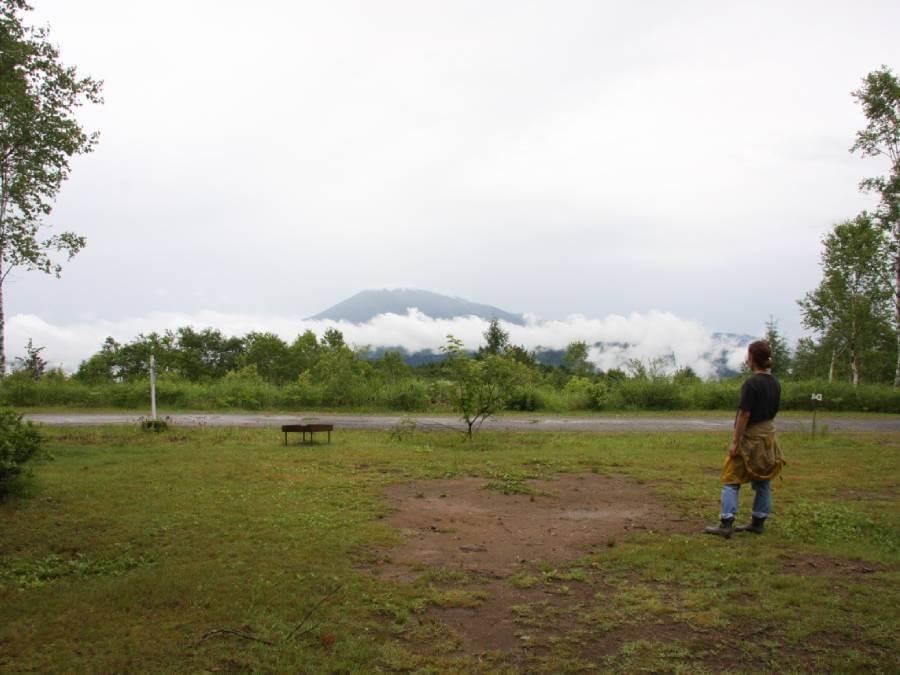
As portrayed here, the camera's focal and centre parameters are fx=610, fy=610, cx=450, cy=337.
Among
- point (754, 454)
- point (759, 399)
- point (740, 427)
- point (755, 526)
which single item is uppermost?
point (759, 399)

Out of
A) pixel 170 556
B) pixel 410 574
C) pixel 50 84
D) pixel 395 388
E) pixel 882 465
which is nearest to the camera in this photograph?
pixel 410 574

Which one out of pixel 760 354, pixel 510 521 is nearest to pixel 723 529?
pixel 760 354

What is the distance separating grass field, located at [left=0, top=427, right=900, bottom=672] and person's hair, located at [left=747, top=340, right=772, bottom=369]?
1.88 metres

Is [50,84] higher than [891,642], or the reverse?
[50,84]

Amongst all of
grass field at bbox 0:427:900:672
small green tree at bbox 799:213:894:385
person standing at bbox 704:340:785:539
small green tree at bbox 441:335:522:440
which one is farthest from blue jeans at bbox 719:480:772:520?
small green tree at bbox 799:213:894:385

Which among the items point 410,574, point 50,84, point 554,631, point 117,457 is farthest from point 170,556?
point 50,84

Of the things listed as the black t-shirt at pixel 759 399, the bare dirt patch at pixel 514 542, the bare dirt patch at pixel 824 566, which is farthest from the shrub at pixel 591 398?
the bare dirt patch at pixel 824 566

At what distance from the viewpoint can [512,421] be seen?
1941cm

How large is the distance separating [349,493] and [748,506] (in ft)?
17.9

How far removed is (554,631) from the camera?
14.4 ft

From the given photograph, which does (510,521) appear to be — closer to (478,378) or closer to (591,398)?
(478,378)

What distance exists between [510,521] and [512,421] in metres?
12.0

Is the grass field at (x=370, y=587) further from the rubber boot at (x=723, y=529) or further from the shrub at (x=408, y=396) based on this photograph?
the shrub at (x=408, y=396)

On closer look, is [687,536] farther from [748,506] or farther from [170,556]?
[170,556]
